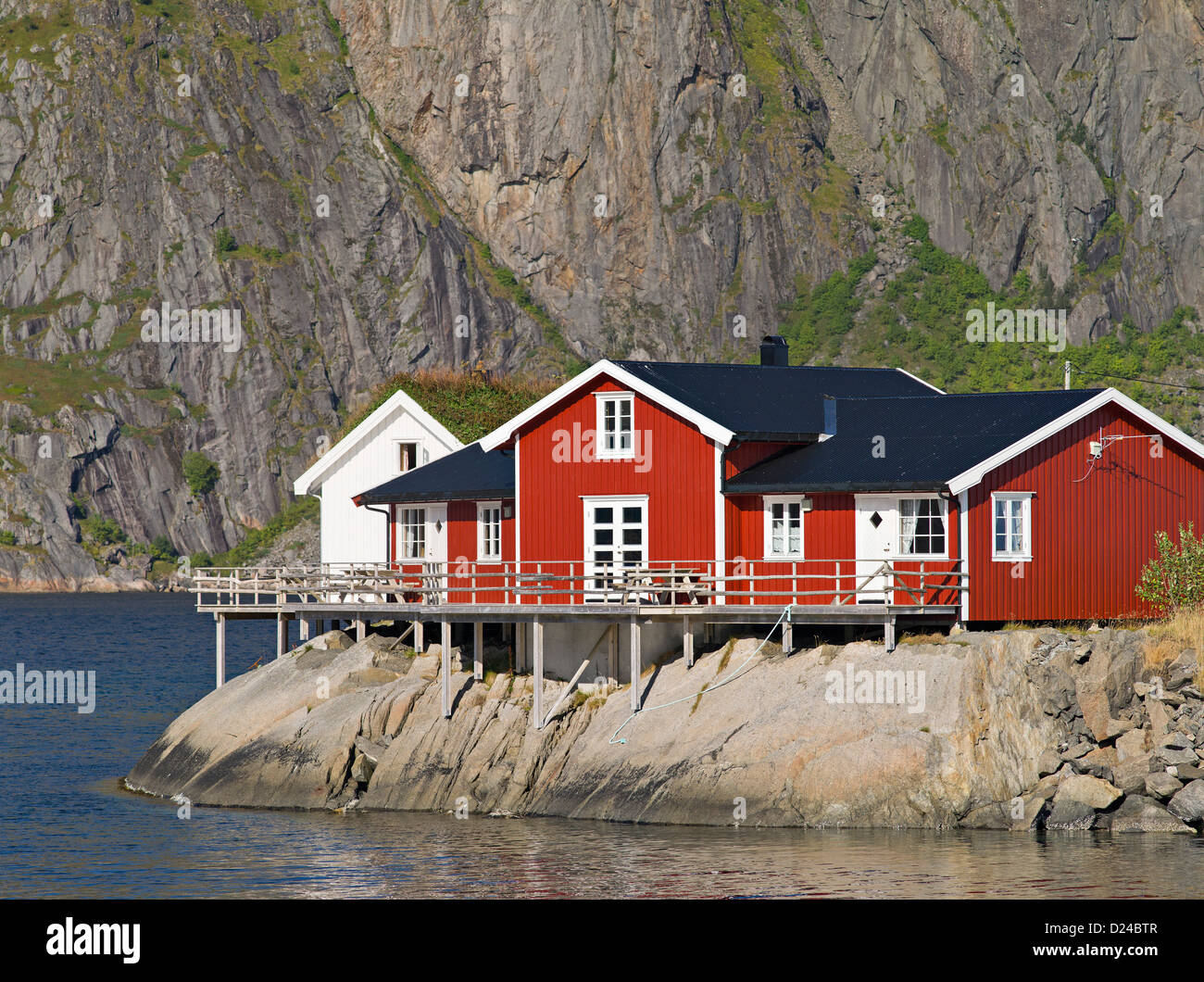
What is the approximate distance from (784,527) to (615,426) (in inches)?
191

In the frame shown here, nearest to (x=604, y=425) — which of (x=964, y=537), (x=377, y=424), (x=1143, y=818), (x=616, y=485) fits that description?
(x=616, y=485)

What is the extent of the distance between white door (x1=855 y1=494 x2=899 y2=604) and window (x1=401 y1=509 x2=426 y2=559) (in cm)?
1461

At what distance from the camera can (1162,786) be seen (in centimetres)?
3694

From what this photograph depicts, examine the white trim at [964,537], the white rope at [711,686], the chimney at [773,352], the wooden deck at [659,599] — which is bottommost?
the white rope at [711,686]

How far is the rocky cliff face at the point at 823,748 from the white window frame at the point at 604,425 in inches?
206

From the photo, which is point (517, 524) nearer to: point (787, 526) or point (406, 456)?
point (787, 526)

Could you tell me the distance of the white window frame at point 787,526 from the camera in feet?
140

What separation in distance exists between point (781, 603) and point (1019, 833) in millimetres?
8319

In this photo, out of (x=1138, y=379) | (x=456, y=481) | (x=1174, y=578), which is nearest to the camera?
(x=1174, y=578)

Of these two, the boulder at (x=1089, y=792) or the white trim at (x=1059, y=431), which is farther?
the white trim at (x=1059, y=431)

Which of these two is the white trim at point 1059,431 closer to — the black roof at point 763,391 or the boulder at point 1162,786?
the black roof at point 763,391

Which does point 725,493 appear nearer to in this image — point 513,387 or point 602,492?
point 602,492

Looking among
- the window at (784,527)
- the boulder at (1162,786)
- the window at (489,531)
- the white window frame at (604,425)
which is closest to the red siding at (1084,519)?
the window at (784,527)
